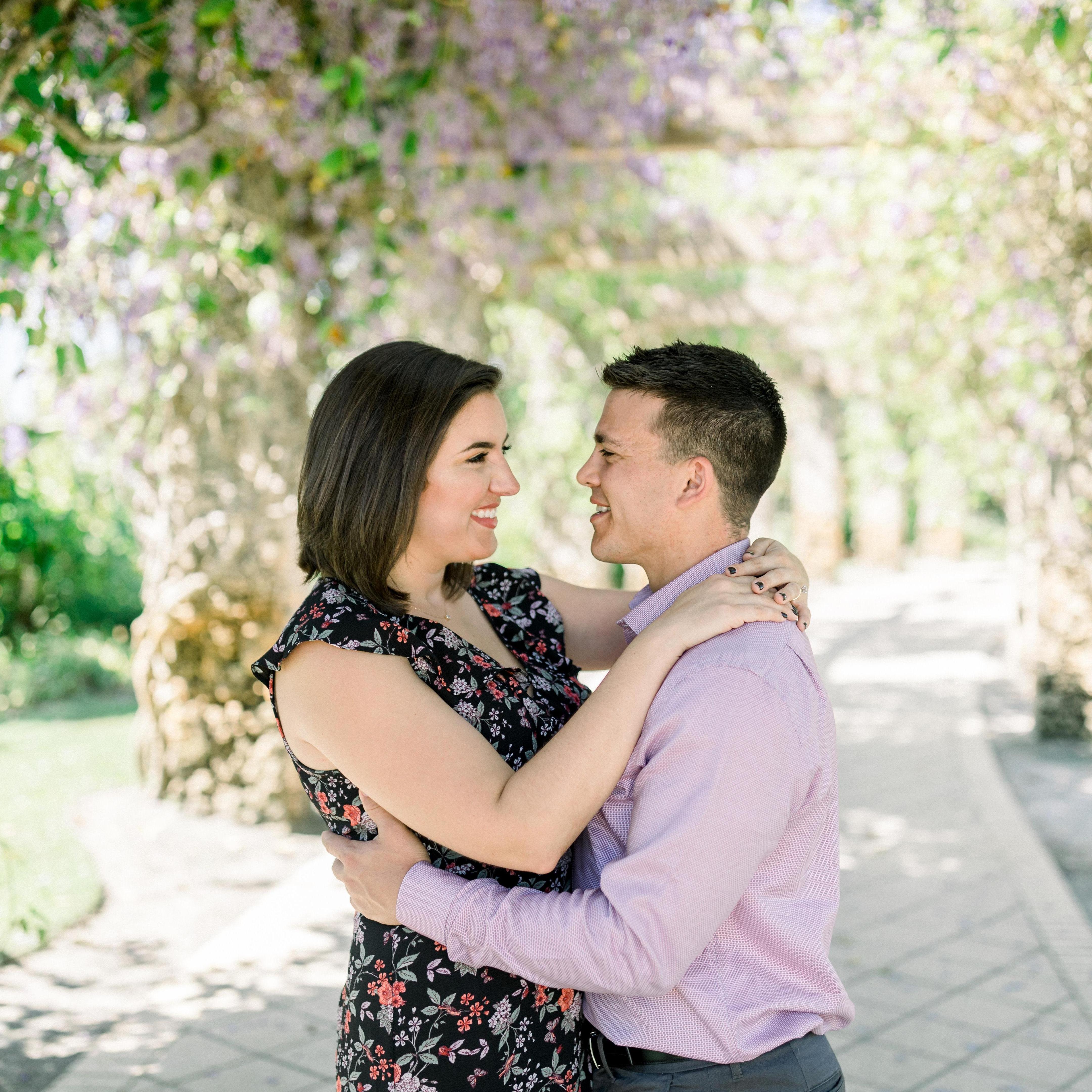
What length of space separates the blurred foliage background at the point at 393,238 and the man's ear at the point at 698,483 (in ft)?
5.98

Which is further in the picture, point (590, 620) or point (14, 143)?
point (14, 143)

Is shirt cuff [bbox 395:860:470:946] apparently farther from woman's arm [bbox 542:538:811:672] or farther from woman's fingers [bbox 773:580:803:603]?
woman's arm [bbox 542:538:811:672]

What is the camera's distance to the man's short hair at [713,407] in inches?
67.1

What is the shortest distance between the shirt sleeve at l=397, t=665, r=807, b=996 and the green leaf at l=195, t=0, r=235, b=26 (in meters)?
2.47

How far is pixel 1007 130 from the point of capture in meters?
6.41

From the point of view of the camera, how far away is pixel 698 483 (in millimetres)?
1724

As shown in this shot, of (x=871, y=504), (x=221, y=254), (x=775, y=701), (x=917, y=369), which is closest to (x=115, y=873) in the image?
(x=221, y=254)

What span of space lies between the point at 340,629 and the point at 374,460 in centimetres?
28

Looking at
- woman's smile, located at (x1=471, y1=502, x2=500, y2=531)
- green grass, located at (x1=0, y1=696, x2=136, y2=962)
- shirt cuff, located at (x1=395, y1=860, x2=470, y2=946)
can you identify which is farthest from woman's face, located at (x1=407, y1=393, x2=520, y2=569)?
green grass, located at (x1=0, y1=696, x2=136, y2=962)

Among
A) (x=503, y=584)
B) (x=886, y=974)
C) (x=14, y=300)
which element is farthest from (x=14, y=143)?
(x=886, y=974)

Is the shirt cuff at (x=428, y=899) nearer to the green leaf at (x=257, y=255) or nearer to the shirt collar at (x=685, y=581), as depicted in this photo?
the shirt collar at (x=685, y=581)

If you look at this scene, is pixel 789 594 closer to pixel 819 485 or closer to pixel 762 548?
pixel 762 548

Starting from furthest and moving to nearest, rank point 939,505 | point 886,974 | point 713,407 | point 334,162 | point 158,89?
point 939,505
point 886,974
point 334,162
point 158,89
point 713,407

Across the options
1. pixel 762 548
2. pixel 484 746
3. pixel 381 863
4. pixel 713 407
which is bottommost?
pixel 381 863
